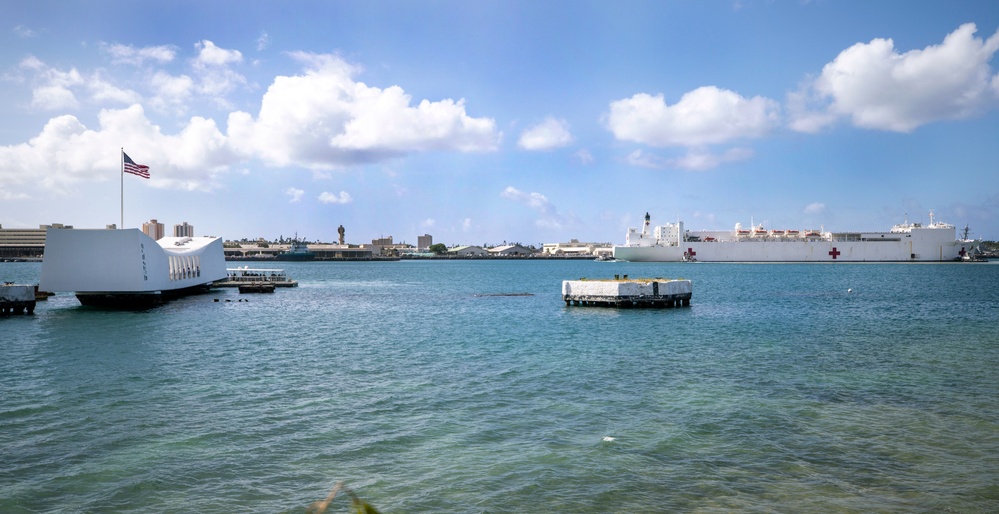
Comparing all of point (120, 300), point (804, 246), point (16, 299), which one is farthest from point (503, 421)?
point (804, 246)

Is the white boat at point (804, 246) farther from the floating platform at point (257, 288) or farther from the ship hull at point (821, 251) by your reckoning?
the floating platform at point (257, 288)

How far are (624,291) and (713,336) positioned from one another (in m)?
13.7

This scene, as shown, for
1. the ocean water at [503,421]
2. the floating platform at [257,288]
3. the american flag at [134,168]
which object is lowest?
the ocean water at [503,421]

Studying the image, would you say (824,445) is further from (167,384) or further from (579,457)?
(167,384)

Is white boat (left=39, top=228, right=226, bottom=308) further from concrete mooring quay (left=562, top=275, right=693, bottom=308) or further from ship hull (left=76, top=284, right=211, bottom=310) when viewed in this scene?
concrete mooring quay (left=562, top=275, right=693, bottom=308)

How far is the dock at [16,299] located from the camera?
4069 cm

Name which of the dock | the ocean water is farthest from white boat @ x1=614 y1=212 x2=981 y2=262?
the dock

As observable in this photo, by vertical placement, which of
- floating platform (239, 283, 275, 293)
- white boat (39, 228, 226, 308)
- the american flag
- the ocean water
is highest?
the american flag

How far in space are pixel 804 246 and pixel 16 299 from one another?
14850 cm

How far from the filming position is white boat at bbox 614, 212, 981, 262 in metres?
146

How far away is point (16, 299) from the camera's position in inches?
1614

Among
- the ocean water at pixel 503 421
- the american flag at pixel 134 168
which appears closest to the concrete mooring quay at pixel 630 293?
the ocean water at pixel 503 421

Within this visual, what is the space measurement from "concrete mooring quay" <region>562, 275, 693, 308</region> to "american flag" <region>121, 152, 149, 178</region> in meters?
30.5

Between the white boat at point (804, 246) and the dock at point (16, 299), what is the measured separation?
5256 inches
